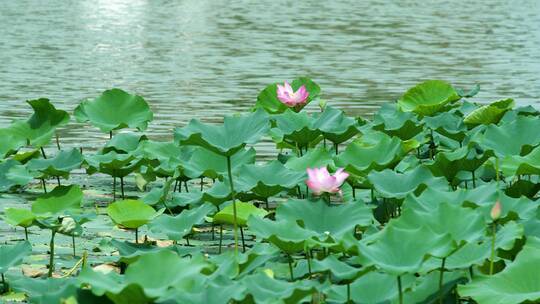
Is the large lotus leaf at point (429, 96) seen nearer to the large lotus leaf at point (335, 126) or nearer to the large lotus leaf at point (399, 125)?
the large lotus leaf at point (399, 125)

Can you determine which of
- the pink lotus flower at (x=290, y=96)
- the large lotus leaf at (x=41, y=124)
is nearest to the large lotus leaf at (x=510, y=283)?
the pink lotus flower at (x=290, y=96)

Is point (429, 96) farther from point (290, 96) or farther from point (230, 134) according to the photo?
point (230, 134)

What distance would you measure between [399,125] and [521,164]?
0.89m

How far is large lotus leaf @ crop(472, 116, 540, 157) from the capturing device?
3193 millimetres

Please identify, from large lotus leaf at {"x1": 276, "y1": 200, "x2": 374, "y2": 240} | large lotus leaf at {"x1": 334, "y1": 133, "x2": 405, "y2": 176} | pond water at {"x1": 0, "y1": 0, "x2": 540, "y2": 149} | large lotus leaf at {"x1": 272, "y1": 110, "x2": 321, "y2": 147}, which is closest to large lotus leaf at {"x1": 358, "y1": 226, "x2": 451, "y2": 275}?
A: large lotus leaf at {"x1": 276, "y1": 200, "x2": 374, "y2": 240}

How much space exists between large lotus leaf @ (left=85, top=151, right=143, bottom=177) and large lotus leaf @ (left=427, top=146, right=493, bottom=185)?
0.91m

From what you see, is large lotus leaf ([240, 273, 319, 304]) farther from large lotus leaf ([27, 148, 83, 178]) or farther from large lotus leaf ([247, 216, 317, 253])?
large lotus leaf ([27, 148, 83, 178])

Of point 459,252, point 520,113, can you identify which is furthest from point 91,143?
point 459,252

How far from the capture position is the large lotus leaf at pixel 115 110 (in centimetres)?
396

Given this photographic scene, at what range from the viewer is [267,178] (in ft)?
9.66

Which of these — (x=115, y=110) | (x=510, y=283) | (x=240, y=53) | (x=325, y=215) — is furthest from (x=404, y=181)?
(x=240, y=53)

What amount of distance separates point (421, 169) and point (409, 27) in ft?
32.7

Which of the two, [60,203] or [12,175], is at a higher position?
[60,203]

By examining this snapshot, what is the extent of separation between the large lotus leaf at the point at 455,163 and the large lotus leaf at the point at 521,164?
0.23 metres
